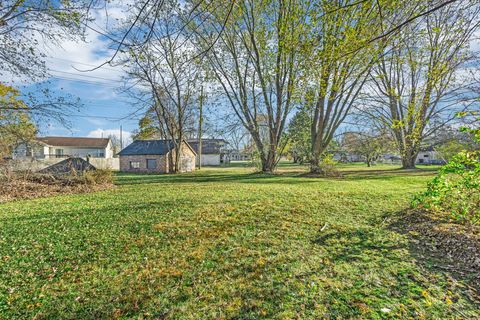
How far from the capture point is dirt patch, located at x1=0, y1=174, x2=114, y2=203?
805cm

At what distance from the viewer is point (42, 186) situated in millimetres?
9148

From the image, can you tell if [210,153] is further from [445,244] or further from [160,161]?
[445,244]

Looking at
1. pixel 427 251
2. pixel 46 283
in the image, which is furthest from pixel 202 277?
pixel 427 251

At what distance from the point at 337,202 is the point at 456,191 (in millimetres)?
2551

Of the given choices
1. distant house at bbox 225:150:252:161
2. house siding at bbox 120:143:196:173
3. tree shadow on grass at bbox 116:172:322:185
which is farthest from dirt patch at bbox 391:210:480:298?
house siding at bbox 120:143:196:173

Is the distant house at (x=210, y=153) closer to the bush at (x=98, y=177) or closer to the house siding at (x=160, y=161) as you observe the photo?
the house siding at (x=160, y=161)

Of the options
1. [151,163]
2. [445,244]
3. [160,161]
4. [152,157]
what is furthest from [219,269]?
Result: [151,163]

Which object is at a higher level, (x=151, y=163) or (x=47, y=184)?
(x=151, y=163)

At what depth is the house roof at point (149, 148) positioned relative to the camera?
23.1 meters

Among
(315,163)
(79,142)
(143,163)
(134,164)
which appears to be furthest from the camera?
(79,142)

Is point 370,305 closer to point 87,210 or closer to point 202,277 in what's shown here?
point 202,277

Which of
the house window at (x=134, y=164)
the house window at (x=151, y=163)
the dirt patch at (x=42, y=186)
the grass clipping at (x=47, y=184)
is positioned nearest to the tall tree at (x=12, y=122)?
the grass clipping at (x=47, y=184)

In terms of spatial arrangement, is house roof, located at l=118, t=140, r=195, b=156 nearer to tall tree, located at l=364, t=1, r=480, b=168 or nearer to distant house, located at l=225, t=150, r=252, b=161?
distant house, located at l=225, t=150, r=252, b=161

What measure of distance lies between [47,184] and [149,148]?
14781 millimetres
